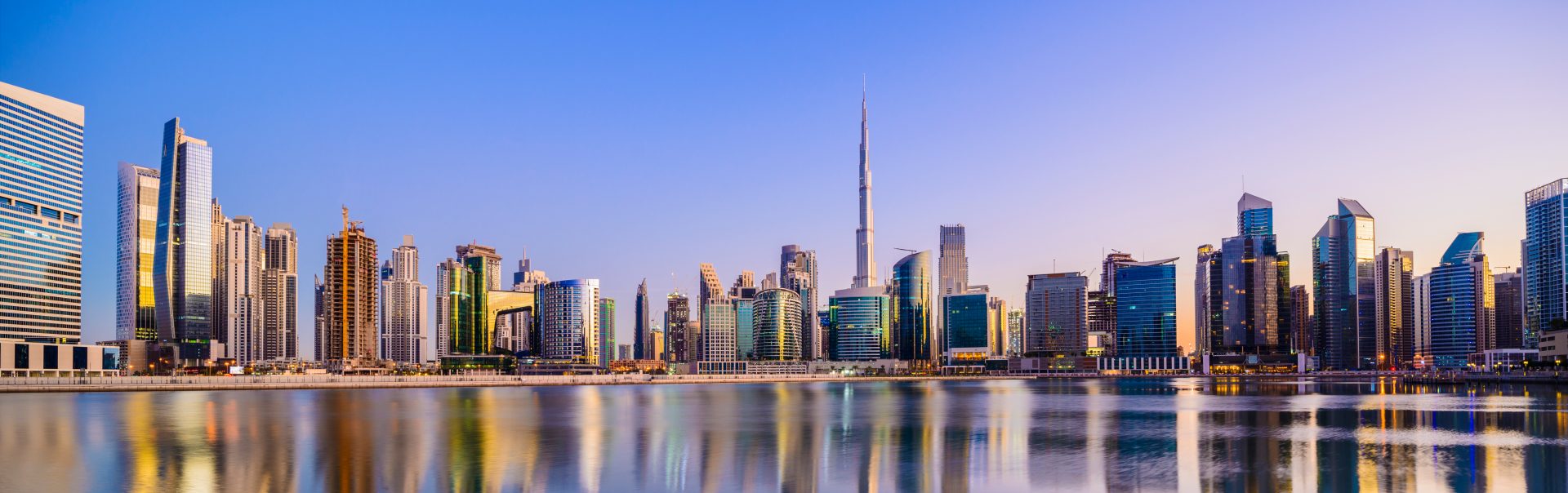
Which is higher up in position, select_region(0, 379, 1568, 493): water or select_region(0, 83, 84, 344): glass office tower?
select_region(0, 83, 84, 344): glass office tower

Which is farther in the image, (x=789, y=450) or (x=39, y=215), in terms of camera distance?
(x=39, y=215)

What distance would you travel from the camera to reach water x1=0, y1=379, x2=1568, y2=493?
34906mm

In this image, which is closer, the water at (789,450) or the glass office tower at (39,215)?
the water at (789,450)

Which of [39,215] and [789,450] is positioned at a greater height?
[39,215]

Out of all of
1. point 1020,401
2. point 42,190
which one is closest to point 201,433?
point 1020,401

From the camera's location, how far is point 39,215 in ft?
609

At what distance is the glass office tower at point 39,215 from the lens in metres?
176

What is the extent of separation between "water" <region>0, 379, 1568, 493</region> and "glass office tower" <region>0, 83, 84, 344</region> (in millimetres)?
115760

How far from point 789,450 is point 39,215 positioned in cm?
18677

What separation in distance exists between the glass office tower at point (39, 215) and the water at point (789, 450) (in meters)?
116

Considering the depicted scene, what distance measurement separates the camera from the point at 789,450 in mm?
47156

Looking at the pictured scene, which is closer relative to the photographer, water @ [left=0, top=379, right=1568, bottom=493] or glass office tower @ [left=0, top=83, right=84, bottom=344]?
water @ [left=0, top=379, right=1568, bottom=493]

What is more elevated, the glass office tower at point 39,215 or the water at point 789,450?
the glass office tower at point 39,215

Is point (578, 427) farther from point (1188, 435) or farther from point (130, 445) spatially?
point (1188, 435)
